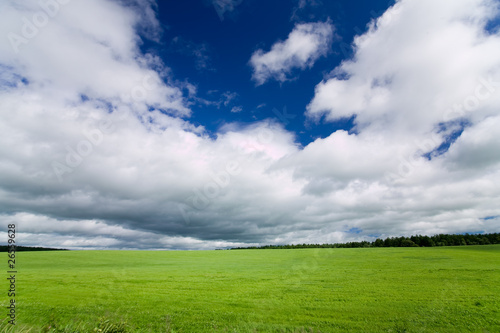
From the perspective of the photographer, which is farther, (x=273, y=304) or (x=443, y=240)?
(x=443, y=240)

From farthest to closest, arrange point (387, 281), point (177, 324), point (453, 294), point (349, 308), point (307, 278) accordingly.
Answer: point (307, 278) → point (387, 281) → point (453, 294) → point (349, 308) → point (177, 324)

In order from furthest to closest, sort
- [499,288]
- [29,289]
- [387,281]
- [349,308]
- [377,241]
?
[377,241]
[387,281]
[29,289]
[499,288]
[349,308]

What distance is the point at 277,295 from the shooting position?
91.4 ft

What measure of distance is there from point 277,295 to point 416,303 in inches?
498

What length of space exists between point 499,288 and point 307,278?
69.6ft

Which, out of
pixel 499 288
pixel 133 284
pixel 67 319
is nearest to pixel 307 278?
pixel 499 288

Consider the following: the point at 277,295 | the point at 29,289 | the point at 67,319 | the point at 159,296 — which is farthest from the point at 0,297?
the point at 277,295

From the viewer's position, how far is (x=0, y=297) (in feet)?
86.5

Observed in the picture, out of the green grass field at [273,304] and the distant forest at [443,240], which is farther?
the distant forest at [443,240]

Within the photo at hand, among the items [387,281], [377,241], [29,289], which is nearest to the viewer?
[29,289]

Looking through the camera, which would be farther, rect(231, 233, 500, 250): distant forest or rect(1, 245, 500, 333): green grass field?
rect(231, 233, 500, 250): distant forest

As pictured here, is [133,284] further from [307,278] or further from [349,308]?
[349,308]

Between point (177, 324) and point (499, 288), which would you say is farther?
point (499, 288)

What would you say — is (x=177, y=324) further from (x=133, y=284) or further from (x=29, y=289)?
(x=29, y=289)
